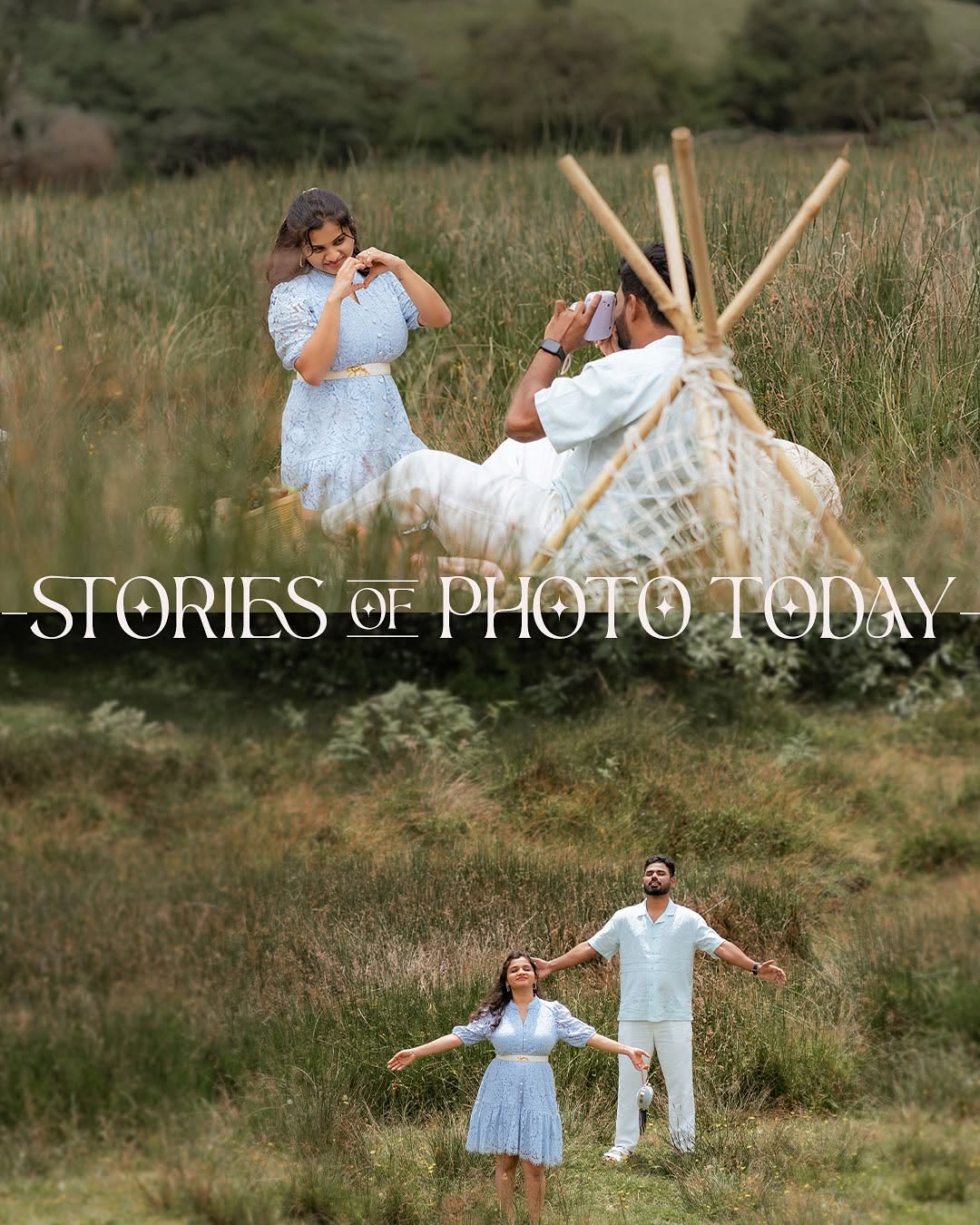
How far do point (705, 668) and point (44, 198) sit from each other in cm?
714

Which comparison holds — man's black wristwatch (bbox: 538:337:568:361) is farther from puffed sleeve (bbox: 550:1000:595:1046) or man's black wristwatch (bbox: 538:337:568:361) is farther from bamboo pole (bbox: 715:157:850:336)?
puffed sleeve (bbox: 550:1000:595:1046)

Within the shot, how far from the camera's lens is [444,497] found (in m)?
5.19

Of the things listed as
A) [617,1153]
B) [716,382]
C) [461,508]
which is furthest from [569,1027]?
[716,382]

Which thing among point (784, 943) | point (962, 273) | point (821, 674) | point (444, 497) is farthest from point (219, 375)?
point (821, 674)

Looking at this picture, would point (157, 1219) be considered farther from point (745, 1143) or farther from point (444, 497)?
point (444, 497)

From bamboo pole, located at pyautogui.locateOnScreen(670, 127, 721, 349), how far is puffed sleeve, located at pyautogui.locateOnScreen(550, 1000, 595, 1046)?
2.43 metres

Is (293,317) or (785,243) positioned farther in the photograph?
(293,317)

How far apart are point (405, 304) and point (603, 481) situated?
1.18m

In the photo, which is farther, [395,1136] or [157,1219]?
[395,1136]

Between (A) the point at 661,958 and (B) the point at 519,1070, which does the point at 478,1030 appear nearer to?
(B) the point at 519,1070

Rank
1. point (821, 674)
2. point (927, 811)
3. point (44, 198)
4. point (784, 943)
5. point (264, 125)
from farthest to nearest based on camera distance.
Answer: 1. point (264, 125)
2. point (44, 198)
3. point (821, 674)
4. point (927, 811)
5. point (784, 943)

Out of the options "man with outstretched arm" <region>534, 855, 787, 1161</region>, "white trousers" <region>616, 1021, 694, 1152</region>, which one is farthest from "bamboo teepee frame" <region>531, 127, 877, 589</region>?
"white trousers" <region>616, 1021, 694, 1152</region>

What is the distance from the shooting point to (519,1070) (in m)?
5.74

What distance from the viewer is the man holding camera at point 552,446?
4.99m
